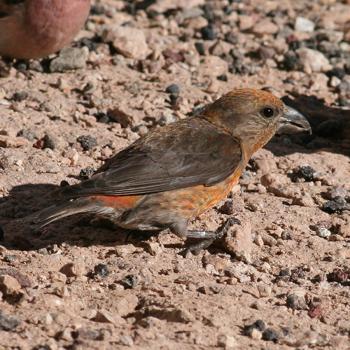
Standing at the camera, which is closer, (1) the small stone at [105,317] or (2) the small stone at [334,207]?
(1) the small stone at [105,317]

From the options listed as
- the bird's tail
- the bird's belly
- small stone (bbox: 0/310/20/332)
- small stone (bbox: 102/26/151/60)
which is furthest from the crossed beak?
small stone (bbox: 0/310/20/332)

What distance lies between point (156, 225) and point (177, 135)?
653 mm

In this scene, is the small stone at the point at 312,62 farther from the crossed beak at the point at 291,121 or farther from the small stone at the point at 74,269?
the small stone at the point at 74,269

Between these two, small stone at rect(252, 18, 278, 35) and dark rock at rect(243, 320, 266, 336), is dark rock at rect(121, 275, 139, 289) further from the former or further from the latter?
small stone at rect(252, 18, 278, 35)

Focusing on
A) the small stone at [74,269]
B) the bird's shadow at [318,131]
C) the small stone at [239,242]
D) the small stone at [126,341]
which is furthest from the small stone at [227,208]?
the small stone at [126,341]

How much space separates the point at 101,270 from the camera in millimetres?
5949

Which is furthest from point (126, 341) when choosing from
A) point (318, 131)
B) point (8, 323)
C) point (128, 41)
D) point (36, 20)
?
point (128, 41)

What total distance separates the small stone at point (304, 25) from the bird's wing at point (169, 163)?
11.1 feet

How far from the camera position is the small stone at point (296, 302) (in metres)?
5.71

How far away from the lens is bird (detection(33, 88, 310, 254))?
20.3 feet

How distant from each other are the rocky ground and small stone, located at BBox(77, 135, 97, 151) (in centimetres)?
2

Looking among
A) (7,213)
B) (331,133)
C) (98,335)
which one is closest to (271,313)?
(98,335)

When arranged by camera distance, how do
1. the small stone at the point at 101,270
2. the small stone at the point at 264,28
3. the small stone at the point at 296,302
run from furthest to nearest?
1. the small stone at the point at 264,28
2. the small stone at the point at 101,270
3. the small stone at the point at 296,302

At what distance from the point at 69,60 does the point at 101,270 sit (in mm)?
3169
